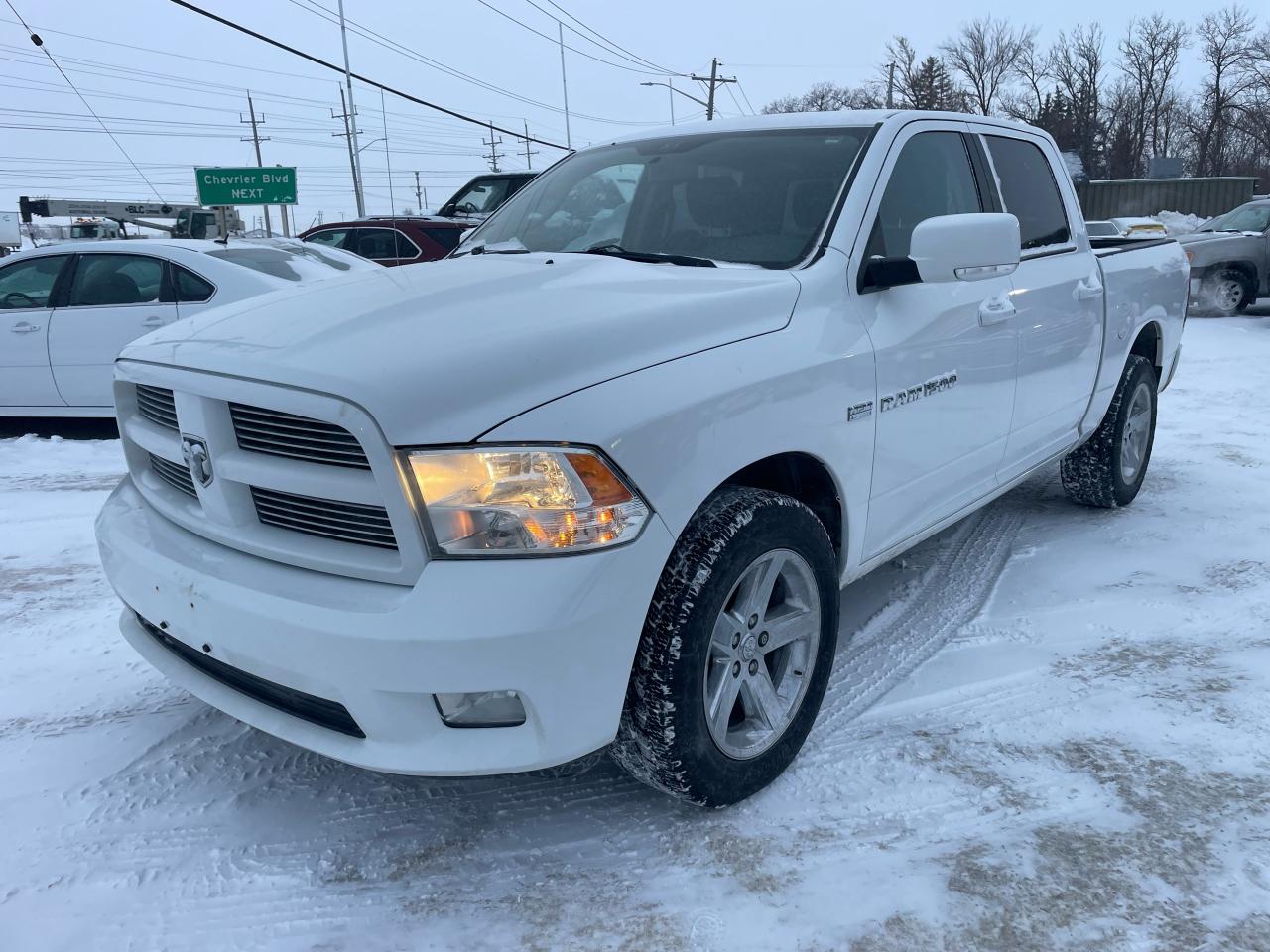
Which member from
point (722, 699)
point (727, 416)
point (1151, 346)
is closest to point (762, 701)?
point (722, 699)

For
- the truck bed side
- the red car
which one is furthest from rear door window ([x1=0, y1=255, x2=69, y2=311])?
the truck bed side

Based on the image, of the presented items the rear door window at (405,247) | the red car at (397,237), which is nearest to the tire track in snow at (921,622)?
the red car at (397,237)

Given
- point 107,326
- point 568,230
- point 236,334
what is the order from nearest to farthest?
point 236,334 → point 568,230 → point 107,326

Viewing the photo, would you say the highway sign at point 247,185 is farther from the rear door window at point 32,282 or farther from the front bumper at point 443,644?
the front bumper at point 443,644

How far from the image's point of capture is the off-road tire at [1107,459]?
4707 millimetres

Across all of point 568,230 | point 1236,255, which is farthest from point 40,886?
point 1236,255

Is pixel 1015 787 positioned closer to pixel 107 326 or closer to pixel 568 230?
pixel 568 230

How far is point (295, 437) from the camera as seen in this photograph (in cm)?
209

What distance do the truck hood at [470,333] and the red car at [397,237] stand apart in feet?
24.9

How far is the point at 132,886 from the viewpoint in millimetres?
2211

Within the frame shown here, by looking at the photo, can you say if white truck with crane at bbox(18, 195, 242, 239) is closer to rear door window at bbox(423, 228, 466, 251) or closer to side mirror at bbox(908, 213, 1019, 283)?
rear door window at bbox(423, 228, 466, 251)

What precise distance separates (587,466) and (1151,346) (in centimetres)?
428

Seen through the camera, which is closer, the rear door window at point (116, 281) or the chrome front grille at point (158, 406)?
the chrome front grille at point (158, 406)

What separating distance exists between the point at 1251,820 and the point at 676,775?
1.44 meters
